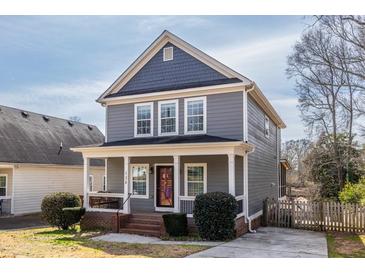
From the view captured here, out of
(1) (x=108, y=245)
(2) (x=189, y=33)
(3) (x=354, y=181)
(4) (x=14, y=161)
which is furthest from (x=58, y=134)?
(3) (x=354, y=181)

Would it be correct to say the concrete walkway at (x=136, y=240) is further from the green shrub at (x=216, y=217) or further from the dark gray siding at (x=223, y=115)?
the dark gray siding at (x=223, y=115)

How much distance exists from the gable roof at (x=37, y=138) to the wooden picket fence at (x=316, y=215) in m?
13.9

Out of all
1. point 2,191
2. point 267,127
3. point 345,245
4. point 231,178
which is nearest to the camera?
point 345,245

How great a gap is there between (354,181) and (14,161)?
22.6 meters

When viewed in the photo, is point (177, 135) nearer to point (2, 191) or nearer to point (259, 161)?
point (259, 161)

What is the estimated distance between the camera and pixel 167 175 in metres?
15.6

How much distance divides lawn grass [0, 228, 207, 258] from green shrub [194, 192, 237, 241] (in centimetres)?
143

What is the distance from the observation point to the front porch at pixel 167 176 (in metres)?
13.4

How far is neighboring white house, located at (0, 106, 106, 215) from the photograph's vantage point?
19.7 m

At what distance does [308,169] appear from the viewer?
90.6ft

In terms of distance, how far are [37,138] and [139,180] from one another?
1071cm

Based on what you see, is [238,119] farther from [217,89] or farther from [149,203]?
[149,203]

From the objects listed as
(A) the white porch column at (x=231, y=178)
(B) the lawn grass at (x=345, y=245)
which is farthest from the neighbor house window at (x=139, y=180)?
(B) the lawn grass at (x=345, y=245)

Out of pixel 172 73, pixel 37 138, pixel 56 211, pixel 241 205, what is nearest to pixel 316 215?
pixel 241 205
